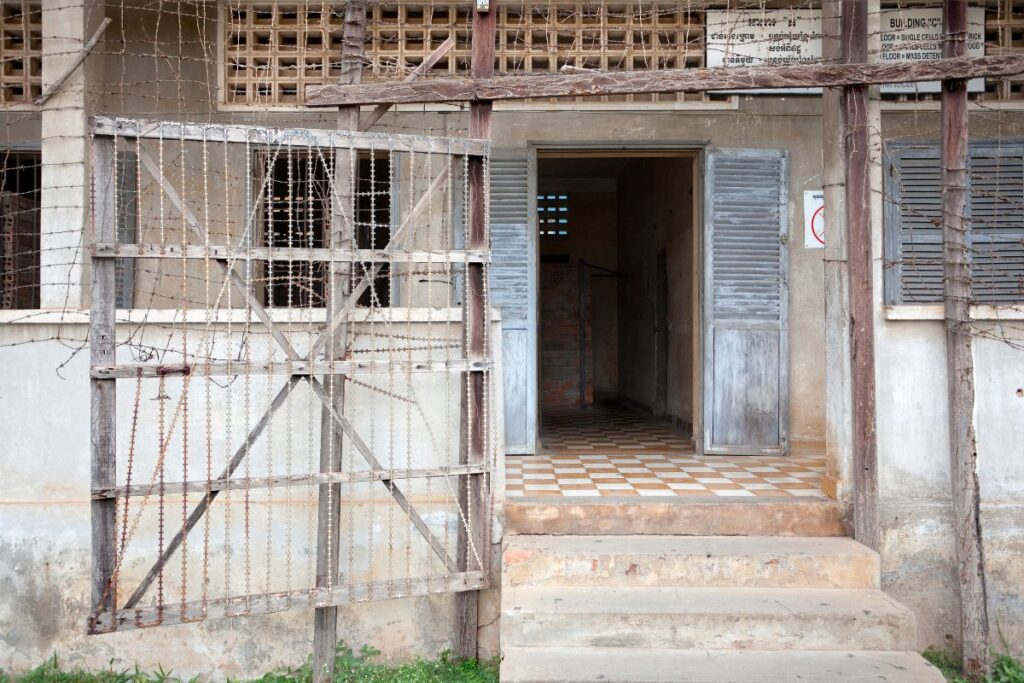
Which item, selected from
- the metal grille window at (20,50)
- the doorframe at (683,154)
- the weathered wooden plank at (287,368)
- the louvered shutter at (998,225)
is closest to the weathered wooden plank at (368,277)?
the weathered wooden plank at (287,368)

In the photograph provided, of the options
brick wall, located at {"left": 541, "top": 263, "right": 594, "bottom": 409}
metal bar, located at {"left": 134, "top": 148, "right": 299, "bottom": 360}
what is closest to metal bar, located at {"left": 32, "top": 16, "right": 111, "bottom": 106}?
metal bar, located at {"left": 134, "top": 148, "right": 299, "bottom": 360}

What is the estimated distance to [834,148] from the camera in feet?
14.4

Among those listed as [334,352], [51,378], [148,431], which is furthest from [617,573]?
[51,378]

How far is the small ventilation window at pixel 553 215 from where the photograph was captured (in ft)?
40.1

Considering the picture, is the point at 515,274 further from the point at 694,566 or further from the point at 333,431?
the point at 694,566

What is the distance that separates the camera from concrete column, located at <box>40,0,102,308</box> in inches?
171

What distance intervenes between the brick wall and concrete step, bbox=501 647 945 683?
760cm

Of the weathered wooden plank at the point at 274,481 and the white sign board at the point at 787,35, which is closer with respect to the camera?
the weathered wooden plank at the point at 274,481

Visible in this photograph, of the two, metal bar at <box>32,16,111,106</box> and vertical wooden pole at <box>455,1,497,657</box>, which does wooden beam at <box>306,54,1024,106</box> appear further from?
metal bar at <box>32,16,111,106</box>

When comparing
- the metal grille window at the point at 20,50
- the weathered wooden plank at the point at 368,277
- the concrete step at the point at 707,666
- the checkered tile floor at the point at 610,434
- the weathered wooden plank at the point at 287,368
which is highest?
the metal grille window at the point at 20,50

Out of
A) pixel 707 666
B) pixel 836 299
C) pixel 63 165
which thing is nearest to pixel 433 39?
pixel 63 165

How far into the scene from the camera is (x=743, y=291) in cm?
623

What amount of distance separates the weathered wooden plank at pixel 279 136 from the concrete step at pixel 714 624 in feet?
7.67

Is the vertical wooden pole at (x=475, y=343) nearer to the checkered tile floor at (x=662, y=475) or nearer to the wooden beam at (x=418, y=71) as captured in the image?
the wooden beam at (x=418, y=71)
